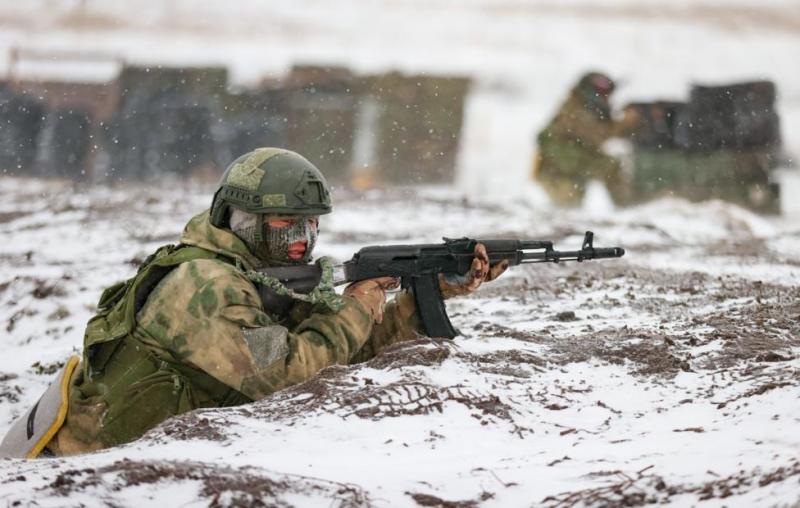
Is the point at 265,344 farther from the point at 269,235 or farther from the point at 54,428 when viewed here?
the point at 54,428

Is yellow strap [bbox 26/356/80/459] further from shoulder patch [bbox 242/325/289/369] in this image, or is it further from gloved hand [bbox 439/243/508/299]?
gloved hand [bbox 439/243/508/299]

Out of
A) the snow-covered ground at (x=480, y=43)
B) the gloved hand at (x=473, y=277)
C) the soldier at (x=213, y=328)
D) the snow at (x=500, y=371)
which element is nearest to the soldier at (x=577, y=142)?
the snow at (x=500, y=371)

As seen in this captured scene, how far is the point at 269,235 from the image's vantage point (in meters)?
4.23

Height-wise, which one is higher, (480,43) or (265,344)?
(480,43)

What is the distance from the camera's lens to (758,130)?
16.0 meters

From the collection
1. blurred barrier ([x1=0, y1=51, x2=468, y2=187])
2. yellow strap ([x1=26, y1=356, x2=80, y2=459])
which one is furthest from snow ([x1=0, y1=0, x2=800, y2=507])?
blurred barrier ([x1=0, y1=51, x2=468, y2=187])

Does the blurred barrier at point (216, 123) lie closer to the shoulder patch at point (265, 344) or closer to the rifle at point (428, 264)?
the rifle at point (428, 264)

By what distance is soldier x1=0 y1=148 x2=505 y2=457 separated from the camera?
394cm

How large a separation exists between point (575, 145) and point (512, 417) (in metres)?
10.8

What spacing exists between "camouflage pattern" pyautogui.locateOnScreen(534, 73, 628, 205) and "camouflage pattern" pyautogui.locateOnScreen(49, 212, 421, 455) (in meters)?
10.3

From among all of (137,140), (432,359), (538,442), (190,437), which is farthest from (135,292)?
(137,140)

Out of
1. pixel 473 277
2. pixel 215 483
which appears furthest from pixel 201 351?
pixel 473 277

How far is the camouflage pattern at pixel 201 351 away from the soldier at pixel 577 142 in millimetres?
10328

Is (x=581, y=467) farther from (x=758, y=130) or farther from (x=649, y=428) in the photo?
(x=758, y=130)
